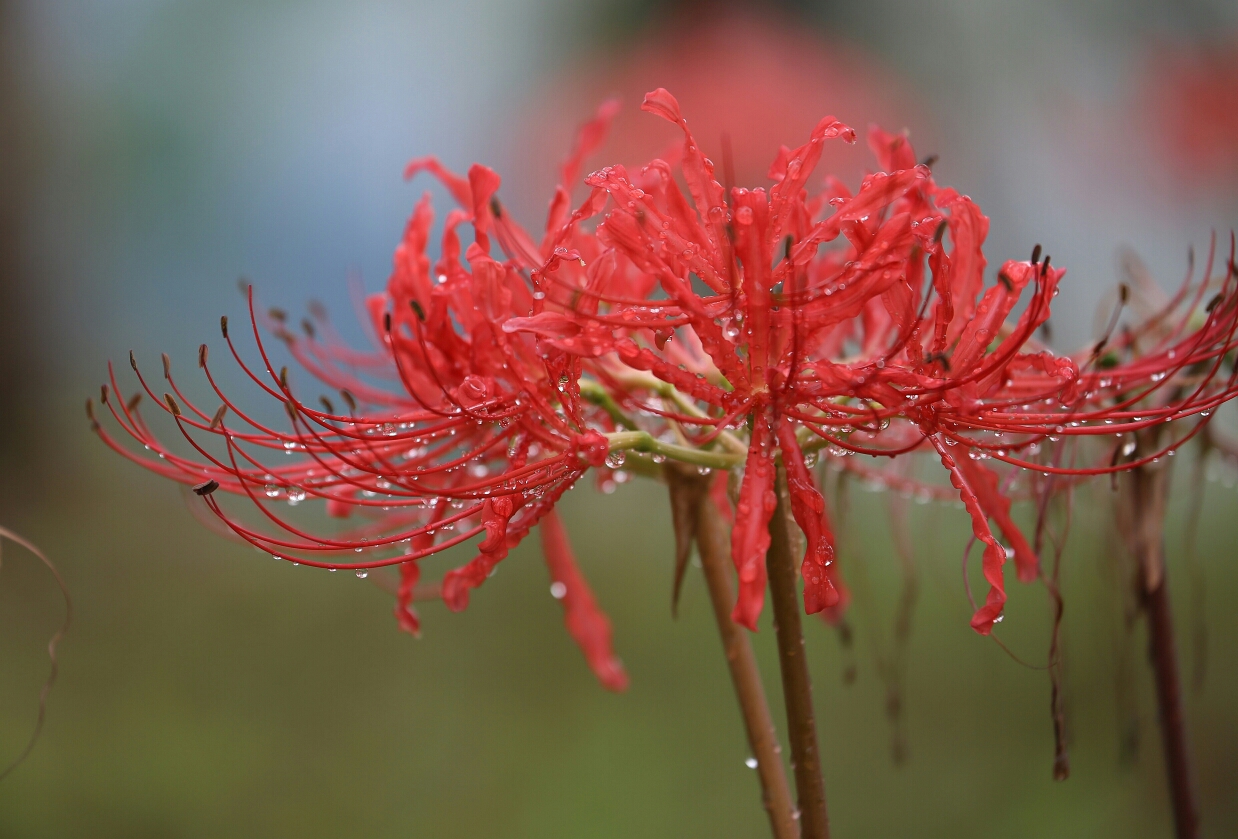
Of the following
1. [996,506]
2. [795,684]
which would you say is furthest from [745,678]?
[996,506]

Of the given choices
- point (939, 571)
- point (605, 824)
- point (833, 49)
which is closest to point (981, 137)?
point (833, 49)

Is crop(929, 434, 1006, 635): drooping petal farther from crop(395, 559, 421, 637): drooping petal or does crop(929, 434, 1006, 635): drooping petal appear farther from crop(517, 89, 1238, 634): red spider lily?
crop(395, 559, 421, 637): drooping petal

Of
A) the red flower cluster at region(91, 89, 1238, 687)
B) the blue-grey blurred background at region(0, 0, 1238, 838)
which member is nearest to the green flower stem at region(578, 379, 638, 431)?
the red flower cluster at region(91, 89, 1238, 687)

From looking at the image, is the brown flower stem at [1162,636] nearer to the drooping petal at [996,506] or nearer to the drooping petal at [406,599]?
the drooping petal at [996,506]

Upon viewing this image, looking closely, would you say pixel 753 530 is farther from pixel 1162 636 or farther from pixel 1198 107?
pixel 1198 107

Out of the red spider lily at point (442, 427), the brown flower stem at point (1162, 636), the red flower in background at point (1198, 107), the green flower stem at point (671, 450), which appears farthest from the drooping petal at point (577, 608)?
the red flower in background at point (1198, 107)

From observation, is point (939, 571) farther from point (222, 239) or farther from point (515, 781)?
point (222, 239)
